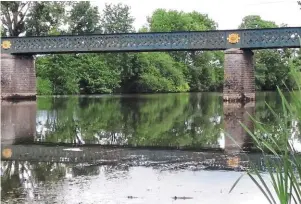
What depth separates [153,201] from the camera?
17.7 ft

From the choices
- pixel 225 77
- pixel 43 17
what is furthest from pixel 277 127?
pixel 43 17

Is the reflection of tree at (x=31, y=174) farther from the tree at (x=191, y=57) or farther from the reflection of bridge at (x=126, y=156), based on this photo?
the tree at (x=191, y=57)

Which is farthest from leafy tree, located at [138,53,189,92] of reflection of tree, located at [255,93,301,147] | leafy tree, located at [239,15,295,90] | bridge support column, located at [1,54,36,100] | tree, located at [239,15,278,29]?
reflection of tree, located at [255,93,301,147]

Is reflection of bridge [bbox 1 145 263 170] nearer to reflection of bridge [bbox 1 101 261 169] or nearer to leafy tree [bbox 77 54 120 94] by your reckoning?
reflection of bridge [bbox 1 101 261 169]

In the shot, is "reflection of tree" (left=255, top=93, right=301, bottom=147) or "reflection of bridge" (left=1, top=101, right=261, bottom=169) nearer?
"reflection of tree" (left=255, top=93, right=301, bottom=147)

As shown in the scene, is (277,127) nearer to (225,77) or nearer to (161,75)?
(225,77)

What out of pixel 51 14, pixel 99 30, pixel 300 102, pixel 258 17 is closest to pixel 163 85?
pixel 99 30

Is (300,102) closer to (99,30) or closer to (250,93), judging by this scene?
(250,93)

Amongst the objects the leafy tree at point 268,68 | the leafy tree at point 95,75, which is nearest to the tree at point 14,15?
the leafy tree at point 95,75

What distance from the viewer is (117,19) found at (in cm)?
6731

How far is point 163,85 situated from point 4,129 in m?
46.6

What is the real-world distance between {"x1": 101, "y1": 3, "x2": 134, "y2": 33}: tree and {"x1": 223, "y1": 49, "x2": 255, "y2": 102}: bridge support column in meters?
31.3

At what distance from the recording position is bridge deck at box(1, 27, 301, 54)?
99.8 feet

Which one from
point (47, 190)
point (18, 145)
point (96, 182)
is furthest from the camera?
point (18, 145)
